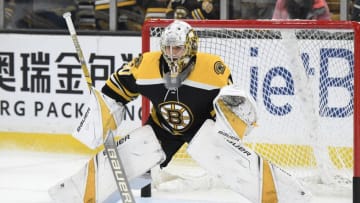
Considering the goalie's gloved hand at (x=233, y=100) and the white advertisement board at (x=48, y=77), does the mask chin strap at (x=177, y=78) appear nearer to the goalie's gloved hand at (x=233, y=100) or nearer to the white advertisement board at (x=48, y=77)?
the goalie's gloved hand at (x=233, y=100)

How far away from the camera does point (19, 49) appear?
Result: 23.8 ft

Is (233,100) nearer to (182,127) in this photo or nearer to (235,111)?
(235,111)

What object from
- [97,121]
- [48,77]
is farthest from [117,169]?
[48,77]

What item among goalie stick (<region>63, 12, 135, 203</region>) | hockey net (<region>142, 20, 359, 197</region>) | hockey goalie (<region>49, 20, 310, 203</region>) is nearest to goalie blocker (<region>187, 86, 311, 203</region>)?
hockey goalie (<region>49, 20, 310, 203</region>)

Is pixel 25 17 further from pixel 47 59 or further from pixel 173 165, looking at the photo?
pixel 173 165

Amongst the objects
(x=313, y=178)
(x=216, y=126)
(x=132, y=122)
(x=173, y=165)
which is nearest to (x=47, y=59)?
(x=132, y=122)

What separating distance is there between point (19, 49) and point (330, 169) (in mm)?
2406

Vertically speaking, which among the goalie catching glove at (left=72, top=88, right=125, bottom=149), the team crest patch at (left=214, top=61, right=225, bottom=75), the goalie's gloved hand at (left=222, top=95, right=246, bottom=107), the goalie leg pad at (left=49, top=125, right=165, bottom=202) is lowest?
the goalie leg pad at (left=49, top=125, right=165, bottom=202)

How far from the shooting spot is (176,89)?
4.54 metres

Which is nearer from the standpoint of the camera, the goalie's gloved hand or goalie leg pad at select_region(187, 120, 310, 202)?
the goalie's gloved hand

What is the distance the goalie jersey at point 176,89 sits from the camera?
453 centimetres

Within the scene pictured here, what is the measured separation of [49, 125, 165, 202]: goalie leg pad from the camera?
4600 mm

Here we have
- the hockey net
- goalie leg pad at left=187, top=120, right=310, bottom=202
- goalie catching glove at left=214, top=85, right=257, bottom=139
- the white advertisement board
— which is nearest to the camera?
goalie catching glove at left=214, top=85, right=257, bottom=139

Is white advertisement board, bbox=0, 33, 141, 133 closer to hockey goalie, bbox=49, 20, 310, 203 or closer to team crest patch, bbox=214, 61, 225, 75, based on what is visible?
hockey goalie, bbox=49, 20, 310, 203
